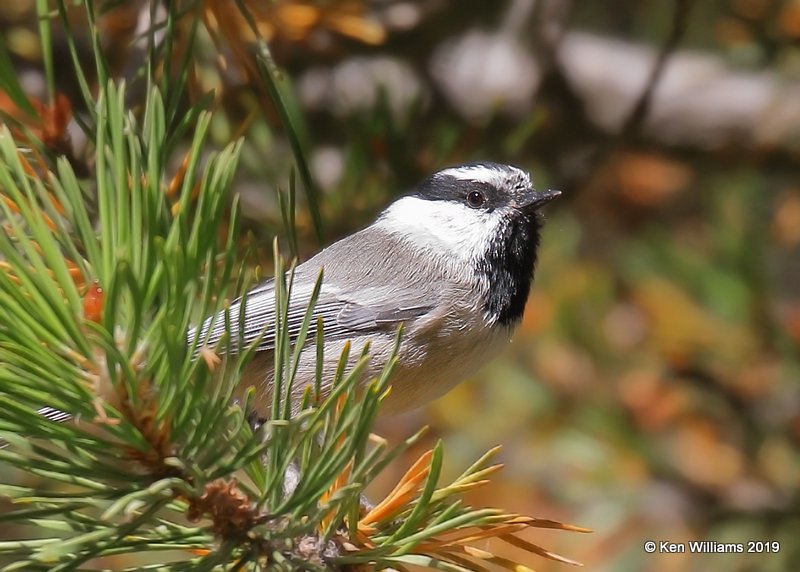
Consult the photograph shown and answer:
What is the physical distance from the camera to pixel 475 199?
1493 millimetres

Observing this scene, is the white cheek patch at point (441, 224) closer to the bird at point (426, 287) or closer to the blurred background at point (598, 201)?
the bird at point (426, 287)

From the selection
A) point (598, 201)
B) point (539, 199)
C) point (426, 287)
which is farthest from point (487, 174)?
point (598, 201)

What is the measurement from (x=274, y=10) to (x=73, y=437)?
779 millimetres

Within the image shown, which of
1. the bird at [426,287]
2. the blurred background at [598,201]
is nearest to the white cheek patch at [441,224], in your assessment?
the bird at [426,287]

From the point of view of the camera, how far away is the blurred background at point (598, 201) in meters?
1.38

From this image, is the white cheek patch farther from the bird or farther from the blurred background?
the blurred background

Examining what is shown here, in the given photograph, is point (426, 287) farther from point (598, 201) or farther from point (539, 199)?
point (598, 201)

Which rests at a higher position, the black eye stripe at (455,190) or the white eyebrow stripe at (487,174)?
the white eyebrow stripe at (487,174)

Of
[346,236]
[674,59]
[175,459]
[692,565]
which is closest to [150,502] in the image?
[175,459]

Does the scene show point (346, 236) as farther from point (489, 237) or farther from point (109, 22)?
point (109, 22)

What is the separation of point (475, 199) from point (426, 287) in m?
0.21

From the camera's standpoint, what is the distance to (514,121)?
5.39 ft

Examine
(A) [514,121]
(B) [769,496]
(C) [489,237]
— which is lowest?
(B) [769,496]

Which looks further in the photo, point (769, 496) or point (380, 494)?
point (380, 494)
